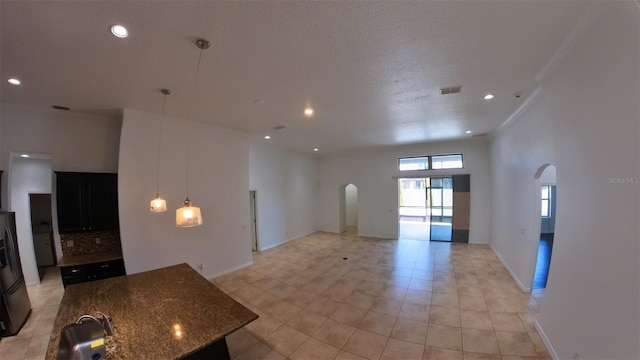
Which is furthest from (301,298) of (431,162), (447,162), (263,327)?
(447,162)

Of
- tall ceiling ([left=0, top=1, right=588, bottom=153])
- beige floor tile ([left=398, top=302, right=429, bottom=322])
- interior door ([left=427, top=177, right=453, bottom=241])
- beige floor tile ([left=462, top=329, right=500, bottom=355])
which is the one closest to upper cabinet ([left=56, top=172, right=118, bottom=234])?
tall ceiling ([left=0, top=1, right=588, bottom=153])

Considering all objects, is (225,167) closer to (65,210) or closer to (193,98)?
(193,98)

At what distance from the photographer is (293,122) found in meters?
4.48

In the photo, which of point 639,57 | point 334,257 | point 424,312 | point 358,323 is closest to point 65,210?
point 358,323

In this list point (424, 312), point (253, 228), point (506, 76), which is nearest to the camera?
point (506, 76)

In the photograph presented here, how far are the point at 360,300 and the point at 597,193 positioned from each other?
3.26 meters

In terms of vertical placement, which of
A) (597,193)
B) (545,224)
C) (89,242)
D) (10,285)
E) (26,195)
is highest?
(597,193)

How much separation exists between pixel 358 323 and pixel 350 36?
11.9ft

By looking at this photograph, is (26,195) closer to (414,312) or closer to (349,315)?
(349,315)

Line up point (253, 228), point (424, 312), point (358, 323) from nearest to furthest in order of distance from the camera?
point (358, 323) < point (424, 312) < point (253, 228)

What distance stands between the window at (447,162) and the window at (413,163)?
0.71 feet

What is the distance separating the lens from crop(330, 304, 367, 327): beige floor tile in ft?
10.5

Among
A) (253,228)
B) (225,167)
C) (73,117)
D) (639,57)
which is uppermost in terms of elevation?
(73,117)

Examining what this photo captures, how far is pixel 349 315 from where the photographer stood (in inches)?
132
